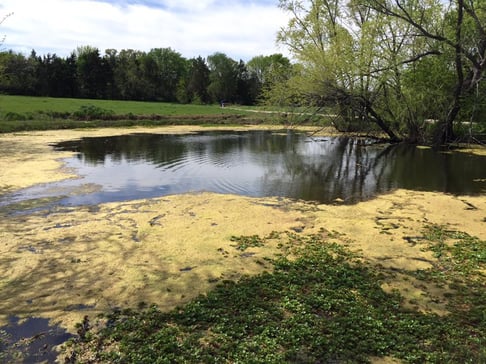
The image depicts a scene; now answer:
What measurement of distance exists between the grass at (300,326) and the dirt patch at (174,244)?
1.14 ft

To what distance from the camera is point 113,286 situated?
586cm

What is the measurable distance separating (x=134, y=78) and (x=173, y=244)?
7206 cm

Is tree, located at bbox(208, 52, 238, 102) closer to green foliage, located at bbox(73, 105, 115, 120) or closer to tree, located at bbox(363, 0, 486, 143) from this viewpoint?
green foliage, located at bbox(73, 105, 115, 120)

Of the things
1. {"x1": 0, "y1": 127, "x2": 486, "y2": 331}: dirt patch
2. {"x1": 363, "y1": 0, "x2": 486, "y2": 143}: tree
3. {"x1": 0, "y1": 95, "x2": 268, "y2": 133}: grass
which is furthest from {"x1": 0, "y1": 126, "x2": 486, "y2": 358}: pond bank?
{"x1": 0, "y1": 95, "x2": 268, "y2": 133}: grass

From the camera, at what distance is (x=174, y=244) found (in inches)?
300

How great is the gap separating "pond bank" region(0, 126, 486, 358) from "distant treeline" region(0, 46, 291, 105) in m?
56.2

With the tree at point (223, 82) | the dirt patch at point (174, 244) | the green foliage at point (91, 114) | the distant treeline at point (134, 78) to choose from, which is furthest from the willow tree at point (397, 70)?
Result: the tree at point (223, 82)

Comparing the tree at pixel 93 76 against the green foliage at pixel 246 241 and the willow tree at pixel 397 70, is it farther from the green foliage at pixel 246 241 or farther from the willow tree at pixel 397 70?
the green foliage at pixel 246 241

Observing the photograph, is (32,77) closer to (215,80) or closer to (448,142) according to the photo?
(215,80)

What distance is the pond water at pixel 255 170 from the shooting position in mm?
12688

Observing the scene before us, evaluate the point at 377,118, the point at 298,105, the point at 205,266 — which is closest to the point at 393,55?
the point at 377,118

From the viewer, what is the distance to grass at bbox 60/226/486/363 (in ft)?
13.7

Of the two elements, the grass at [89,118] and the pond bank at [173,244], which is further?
the grass at [89,118]

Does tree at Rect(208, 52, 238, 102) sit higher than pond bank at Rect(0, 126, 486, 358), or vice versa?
tree at Rect(208, 52, 238, 102)
